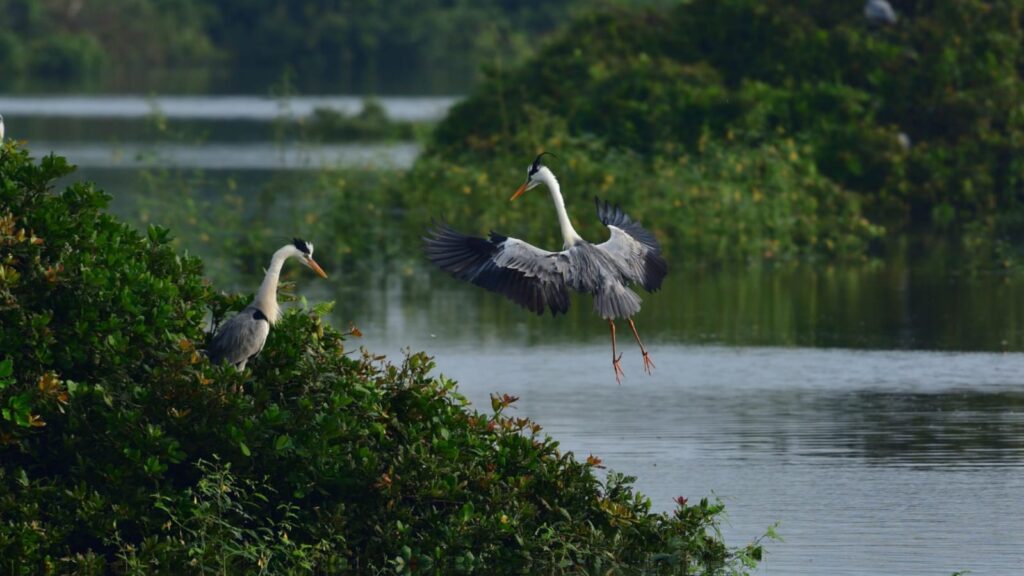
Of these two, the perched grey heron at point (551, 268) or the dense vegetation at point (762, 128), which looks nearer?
the perched grey heron at point (551, 268)

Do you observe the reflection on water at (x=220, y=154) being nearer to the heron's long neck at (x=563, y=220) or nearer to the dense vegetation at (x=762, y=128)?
the dense vegetation at (x=762, y=128)

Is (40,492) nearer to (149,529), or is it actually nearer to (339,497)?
(149,529)

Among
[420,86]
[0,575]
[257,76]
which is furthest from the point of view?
[257,76]

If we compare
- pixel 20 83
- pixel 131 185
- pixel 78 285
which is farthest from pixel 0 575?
pixel 20 83

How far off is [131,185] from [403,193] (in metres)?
11.2

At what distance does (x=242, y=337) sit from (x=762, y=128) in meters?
17.7

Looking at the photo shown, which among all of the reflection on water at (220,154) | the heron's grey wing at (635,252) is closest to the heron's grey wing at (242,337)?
the heron's grey wing at (635,252)

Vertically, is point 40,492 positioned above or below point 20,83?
below

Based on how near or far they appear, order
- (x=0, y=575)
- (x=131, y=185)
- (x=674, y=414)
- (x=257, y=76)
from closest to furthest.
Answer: (x=0, y=575) → (x=674, y=414) → (x=131, y=185) → (x=257, y=76)

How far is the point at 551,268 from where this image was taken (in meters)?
11.4

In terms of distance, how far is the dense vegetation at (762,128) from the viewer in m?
23.8

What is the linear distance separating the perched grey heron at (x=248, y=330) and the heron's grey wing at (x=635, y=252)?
8.98ft

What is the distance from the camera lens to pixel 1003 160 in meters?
27.3

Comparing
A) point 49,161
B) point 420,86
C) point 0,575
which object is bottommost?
point 0,575
